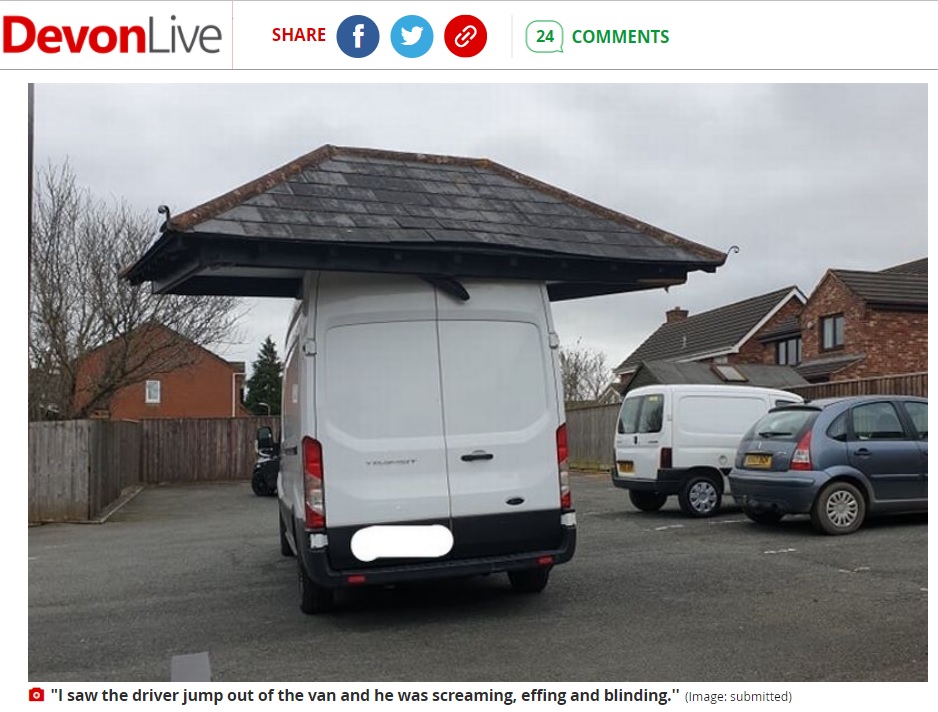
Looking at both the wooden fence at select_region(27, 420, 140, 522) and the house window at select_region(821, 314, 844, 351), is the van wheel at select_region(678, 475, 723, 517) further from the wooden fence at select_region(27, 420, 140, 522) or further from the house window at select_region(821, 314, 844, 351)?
the house window at select_region(821, 314, 844, 351)

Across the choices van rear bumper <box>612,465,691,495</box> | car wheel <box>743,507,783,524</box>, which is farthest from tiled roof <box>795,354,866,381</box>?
car wheel <box>743,507,783,524</box>

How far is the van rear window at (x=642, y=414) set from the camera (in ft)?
44.2

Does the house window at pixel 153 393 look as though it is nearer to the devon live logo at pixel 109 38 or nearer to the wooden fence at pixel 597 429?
the wooden fence at pixel 597 429

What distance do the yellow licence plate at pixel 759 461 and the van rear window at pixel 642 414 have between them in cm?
224

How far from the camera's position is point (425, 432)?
676cm

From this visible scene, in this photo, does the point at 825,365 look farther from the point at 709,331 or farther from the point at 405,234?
the point at 405,234

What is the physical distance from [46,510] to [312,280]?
11.5 meters

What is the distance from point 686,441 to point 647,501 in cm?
125

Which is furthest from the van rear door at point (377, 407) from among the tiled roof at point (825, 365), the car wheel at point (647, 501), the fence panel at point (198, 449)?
the tiled roof at point (825, 365)

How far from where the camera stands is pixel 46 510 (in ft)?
52.9

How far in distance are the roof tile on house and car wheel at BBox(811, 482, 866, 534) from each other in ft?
56.3

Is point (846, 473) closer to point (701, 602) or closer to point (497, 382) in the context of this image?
point (701, 602)

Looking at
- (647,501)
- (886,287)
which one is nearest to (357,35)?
(647,501)
